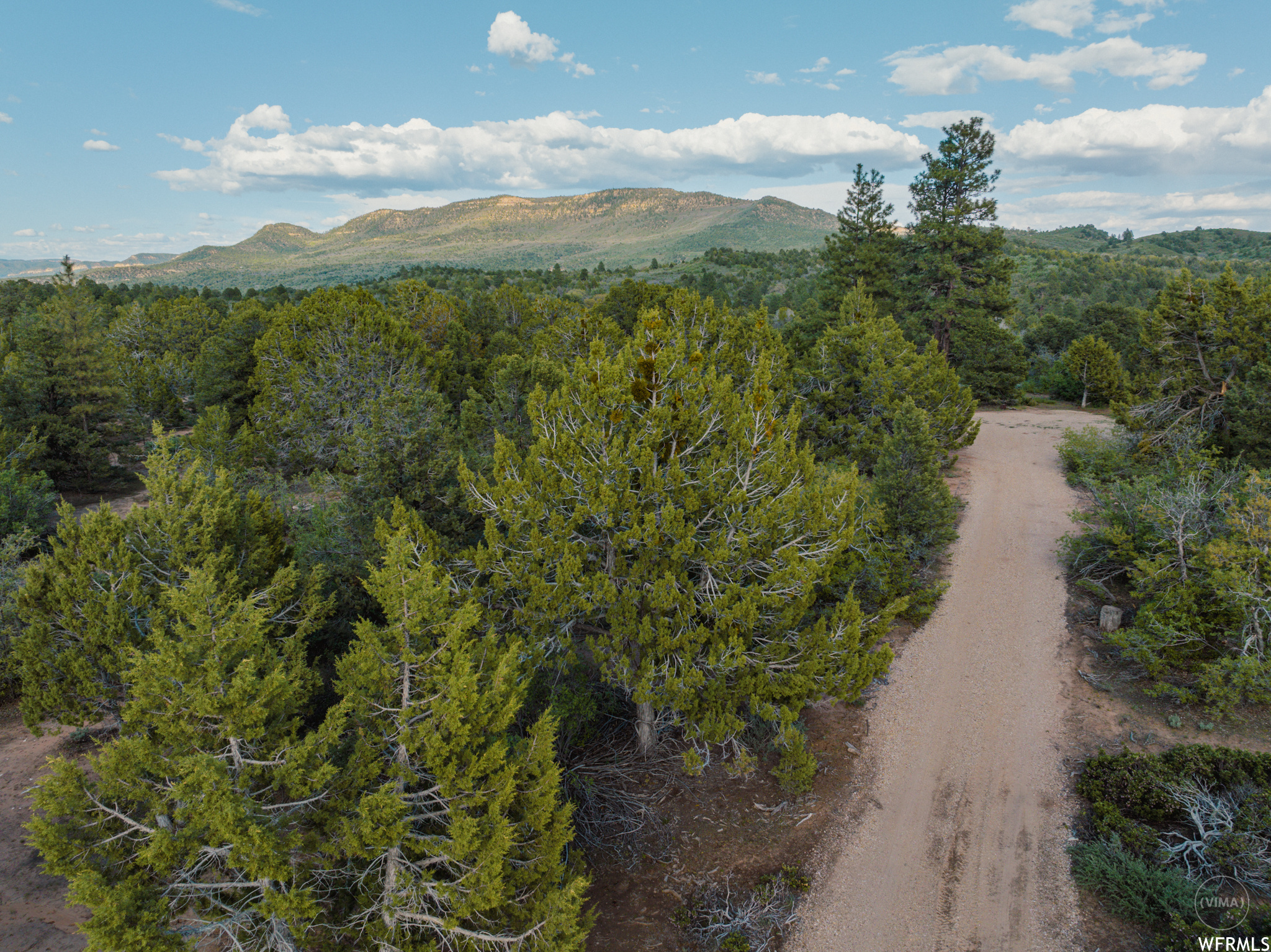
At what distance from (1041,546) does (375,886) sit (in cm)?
1991

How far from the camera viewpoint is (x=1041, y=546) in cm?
1911

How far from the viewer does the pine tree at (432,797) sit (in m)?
6.34

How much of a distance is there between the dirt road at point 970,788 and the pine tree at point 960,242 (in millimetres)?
18250

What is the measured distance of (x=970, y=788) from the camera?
37.0 feet

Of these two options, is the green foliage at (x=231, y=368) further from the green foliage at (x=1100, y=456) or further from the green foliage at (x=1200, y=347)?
the green foliage at (x=1200, y=347)

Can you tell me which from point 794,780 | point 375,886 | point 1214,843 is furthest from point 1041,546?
point 375,886

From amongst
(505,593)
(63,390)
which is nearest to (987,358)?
(505,593)

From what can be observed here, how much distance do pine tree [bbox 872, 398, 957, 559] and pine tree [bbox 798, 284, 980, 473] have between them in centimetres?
454

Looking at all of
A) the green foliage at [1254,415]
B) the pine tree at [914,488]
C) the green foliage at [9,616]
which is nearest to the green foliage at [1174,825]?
the pine tree at [914,488]

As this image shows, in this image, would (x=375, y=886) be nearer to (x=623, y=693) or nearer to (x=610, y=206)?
(x=623, y=693)

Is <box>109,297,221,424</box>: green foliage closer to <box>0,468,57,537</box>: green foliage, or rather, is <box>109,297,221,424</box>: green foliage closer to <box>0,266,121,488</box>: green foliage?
<box>0,266,121,488</box>: green foliage

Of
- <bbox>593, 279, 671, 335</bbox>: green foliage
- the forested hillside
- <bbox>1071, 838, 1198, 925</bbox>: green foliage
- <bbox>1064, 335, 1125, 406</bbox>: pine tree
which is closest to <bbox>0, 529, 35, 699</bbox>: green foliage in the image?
the forested hillside

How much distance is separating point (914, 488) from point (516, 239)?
17114cm

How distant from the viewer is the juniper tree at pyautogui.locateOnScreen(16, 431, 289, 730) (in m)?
10.6
